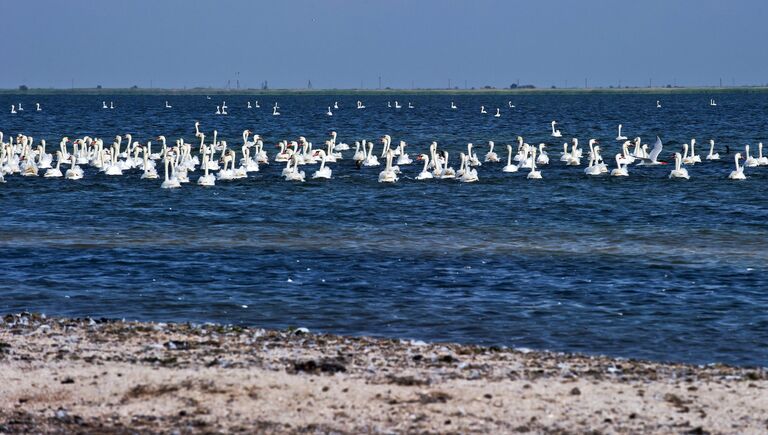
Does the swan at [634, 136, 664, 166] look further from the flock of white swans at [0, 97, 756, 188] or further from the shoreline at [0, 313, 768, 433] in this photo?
the shoreline at [0, 313, 768, 433]

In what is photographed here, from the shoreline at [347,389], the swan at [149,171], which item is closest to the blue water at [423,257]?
the swan at [149,171]

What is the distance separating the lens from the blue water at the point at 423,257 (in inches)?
659

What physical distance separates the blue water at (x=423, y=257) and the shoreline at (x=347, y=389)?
7.22 ft

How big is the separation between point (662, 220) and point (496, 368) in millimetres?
17819

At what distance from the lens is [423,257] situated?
906 inches

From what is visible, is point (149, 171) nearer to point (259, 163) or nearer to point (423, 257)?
point (259, 163)

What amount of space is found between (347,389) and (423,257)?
1147 centimetres

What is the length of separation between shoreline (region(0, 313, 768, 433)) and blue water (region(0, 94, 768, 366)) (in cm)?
220

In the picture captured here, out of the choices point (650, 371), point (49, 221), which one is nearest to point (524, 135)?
point (49, 221)

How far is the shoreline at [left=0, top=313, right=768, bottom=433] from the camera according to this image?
1069 cm

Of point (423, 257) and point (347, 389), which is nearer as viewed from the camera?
point (347, 389)

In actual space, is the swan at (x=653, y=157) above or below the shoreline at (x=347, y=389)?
below

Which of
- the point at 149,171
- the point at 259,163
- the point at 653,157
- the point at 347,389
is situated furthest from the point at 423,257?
the point at 259,163

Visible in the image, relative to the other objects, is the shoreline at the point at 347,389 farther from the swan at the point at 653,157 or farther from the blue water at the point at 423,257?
the swan at the point at 653,157
